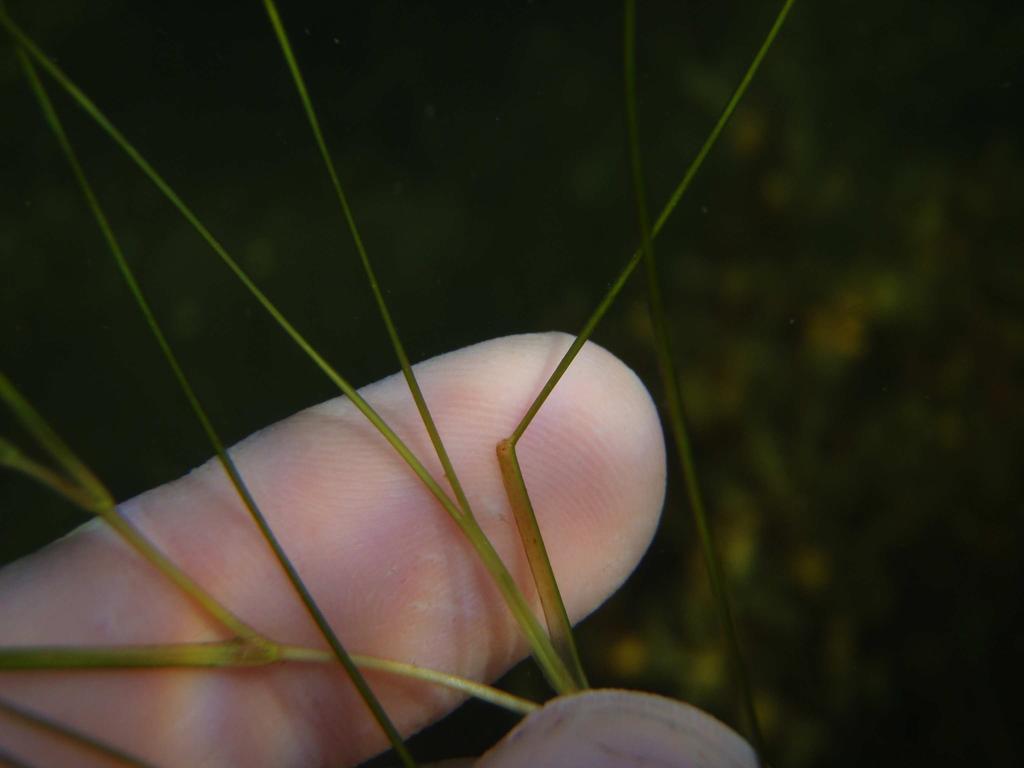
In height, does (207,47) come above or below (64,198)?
above

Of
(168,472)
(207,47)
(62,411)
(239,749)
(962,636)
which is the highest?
(207,47)

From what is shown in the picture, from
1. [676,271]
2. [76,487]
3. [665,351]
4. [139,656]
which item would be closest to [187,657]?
[139,656]

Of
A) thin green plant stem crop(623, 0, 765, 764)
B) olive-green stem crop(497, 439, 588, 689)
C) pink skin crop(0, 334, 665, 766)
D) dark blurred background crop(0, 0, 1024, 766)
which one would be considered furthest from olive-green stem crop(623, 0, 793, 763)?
dark blurred background crop(0, 0, 1024, 766)

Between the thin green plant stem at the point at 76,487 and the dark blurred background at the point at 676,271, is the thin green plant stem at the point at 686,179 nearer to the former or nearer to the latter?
the thin green plant stem at the point at 76,487

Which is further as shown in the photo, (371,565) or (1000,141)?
(1000,141)

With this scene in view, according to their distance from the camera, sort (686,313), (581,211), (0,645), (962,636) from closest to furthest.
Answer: (0,645) < (962,636) < (686,313) < (581,211)

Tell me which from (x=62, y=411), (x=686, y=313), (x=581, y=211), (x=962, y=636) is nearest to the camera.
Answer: (x=962, y=636)

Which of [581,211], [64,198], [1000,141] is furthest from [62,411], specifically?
[1000,141]

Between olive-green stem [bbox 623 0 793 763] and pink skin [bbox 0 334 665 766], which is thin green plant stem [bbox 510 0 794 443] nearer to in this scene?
olive-green stem [bbox 623 0 793 763]

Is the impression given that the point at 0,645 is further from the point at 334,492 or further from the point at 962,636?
the point at 962,636

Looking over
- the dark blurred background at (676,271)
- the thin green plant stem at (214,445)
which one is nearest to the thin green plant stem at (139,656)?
the thin green plant stem at (214,445)
